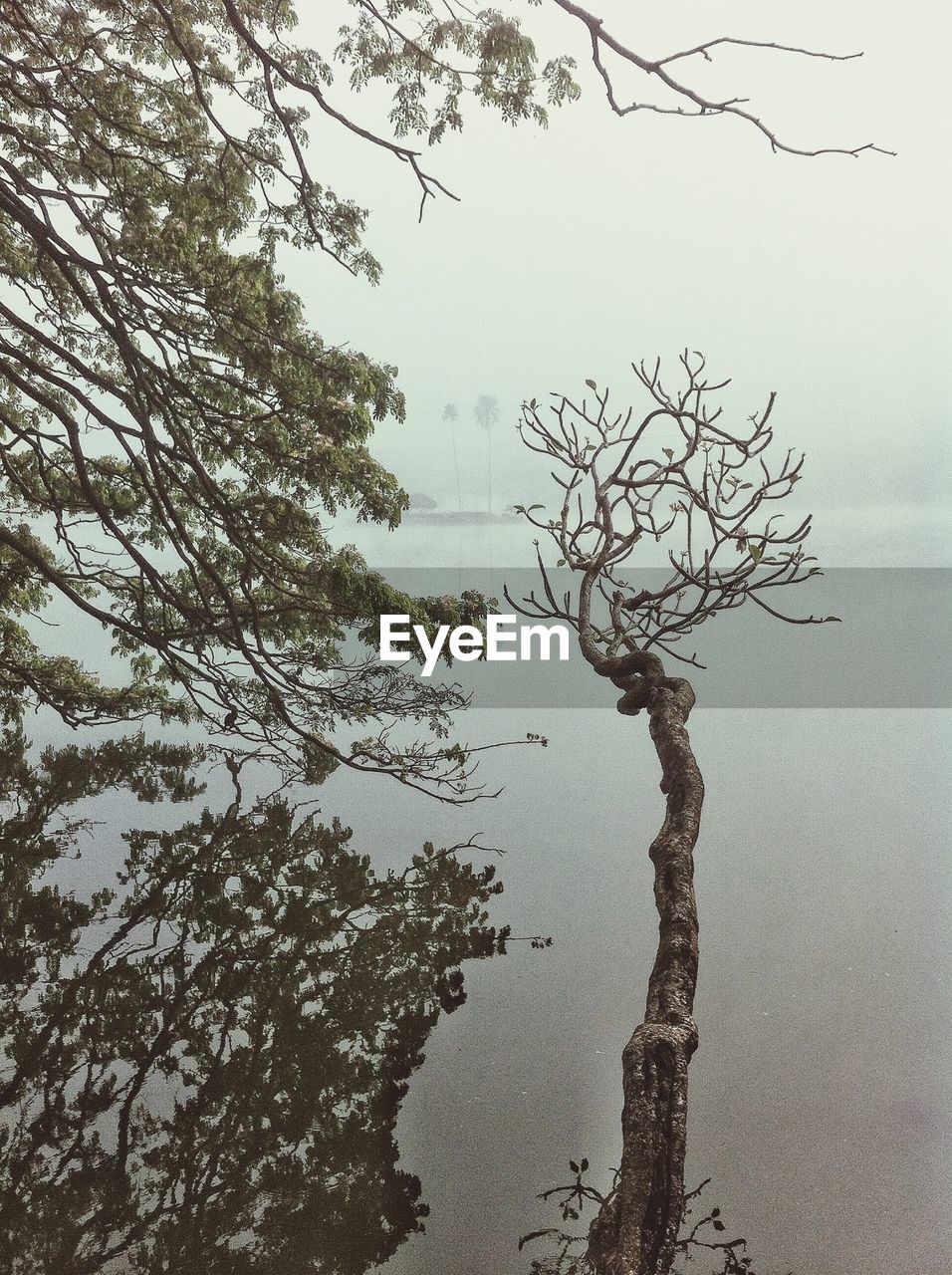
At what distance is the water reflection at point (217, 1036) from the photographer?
5.24ft

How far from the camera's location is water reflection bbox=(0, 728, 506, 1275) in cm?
160

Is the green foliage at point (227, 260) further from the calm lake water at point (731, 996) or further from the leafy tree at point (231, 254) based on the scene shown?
the calm lake water at point (731, 996)

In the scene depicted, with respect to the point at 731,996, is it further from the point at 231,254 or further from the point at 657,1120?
the point at 231,254

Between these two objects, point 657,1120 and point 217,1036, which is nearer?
point 657,1120

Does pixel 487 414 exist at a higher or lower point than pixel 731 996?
higher

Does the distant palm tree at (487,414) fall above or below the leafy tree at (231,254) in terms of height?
above

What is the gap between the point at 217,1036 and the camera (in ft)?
7.17

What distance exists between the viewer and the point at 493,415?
1263 centimetres

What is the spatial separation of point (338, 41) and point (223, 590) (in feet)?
7.76

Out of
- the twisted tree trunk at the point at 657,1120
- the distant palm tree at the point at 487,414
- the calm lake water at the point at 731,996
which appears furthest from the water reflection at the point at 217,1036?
the distant palm tree at the point at 487,414

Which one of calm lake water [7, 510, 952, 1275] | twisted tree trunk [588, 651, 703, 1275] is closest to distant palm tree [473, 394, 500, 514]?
calm lake water [7, 510, 952, 1275]

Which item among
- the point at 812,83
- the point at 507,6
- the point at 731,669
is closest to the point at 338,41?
the point at 507,6

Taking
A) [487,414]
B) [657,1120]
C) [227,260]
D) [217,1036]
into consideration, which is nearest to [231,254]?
[227,260]

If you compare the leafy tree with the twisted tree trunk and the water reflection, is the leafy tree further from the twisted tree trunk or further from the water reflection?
the twisted tree trunk
